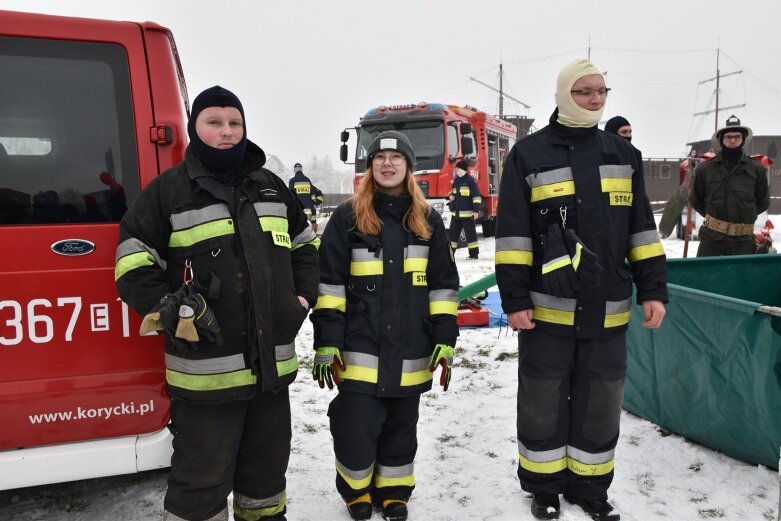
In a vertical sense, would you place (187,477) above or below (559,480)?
above

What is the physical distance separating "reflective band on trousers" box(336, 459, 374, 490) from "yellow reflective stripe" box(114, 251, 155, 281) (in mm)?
1367

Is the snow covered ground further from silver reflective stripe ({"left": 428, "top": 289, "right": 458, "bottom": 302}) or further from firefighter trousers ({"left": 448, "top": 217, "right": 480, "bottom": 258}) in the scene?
firefighter trousers ({"left": 448, "top": 217, "right": 480, "bottom": 258})

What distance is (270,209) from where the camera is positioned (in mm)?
2279

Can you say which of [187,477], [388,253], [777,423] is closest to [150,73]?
[388,253]

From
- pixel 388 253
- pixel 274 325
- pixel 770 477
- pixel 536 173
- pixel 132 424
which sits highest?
pixel 536 173

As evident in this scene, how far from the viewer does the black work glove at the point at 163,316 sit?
192 centimetres

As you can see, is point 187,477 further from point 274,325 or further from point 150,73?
point 150,73

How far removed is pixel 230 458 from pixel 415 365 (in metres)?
0.90

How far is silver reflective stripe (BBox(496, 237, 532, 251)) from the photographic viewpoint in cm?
269

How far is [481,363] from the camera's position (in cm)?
499

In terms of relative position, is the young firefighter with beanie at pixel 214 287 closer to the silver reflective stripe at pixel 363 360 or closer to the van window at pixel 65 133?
the van window at pixel 65 133

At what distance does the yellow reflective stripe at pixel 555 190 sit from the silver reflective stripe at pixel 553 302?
0.45m

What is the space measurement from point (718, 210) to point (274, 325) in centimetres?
445

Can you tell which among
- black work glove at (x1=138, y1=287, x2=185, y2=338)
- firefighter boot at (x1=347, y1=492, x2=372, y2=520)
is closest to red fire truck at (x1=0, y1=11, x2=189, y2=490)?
black work glove at (x1=138, y1=287, x2=185, y2=338)
